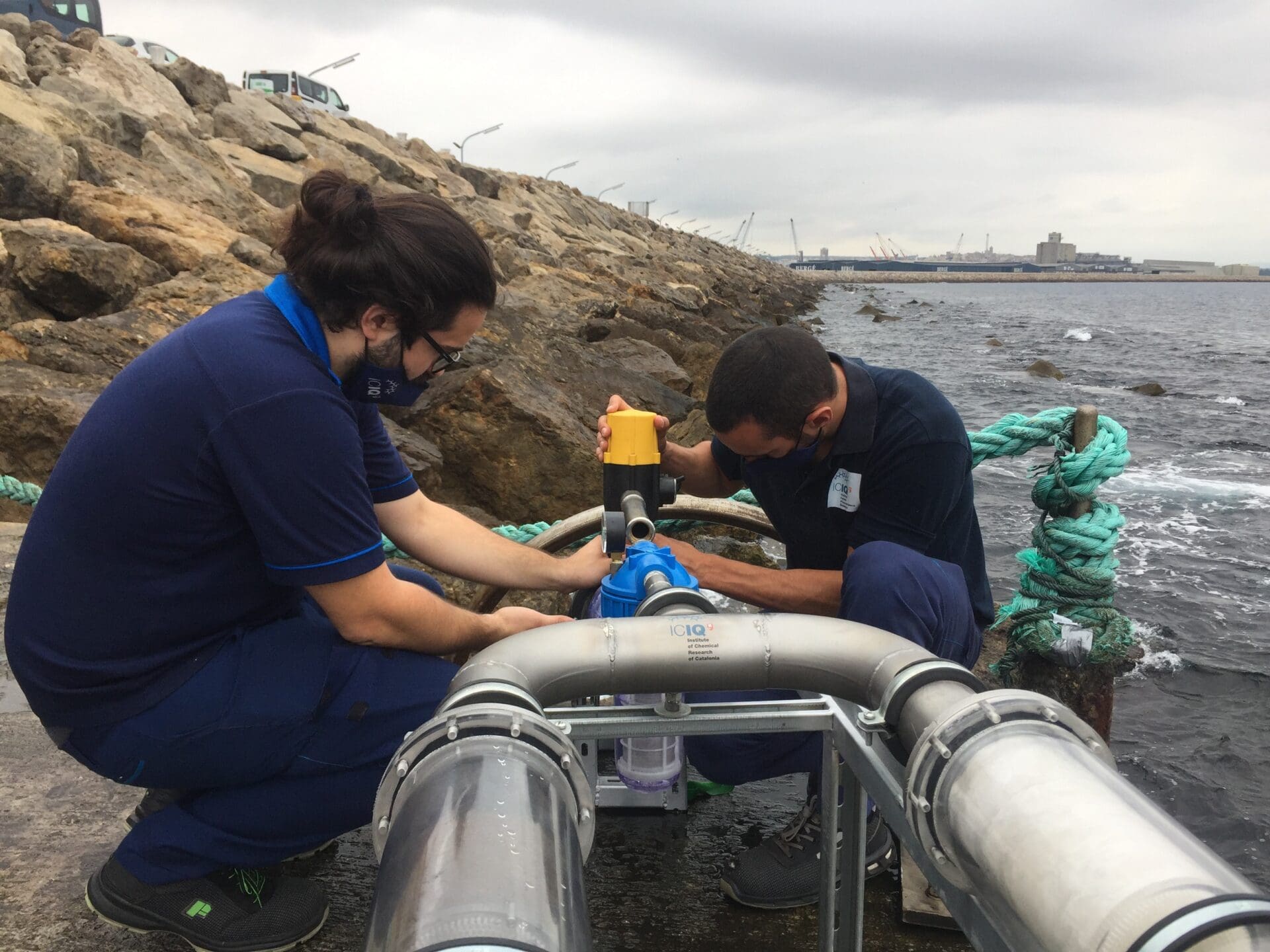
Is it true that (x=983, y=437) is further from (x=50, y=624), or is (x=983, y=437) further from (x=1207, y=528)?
(x=1207, y=528)

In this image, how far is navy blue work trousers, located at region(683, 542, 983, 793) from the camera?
245 cm

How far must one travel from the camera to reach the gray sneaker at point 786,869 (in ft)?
7.64

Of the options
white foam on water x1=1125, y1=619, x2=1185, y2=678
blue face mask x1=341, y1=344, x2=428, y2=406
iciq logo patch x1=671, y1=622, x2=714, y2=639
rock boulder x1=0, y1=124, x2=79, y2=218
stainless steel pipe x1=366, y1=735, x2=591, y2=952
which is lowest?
white foam on water x1=1125, y1=619, x2=1185, y2=678

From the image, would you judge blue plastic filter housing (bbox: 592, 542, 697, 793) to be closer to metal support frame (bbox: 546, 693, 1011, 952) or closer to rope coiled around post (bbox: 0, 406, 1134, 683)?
metal support frame (bbox: 546, 693, 1011, 952)

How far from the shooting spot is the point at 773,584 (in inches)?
116

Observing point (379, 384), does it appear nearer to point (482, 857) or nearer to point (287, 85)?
point (482, 857)

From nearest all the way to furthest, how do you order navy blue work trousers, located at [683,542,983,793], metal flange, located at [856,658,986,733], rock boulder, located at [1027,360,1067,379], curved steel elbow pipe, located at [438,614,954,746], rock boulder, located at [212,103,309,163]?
metal flange, located at [856,658,986,733]
curved steel elbow pipe, located at [438,614,954,746]
navy blue work trousers, located at [683,542,983,793]
rock boulder, located at [212,103,309,163]
rock boulder, located at [1027,360,1067,379]

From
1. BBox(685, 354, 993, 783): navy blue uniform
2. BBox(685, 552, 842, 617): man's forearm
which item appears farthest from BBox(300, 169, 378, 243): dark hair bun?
BBox(685, 354, 993, 783): navy blue uniform

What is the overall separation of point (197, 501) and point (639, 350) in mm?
8332

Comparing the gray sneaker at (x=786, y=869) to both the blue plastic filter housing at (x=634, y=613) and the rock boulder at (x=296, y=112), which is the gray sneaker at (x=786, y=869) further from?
the rock boulder at (x=296, y=112)

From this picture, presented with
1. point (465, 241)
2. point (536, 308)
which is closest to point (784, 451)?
point (465, 241)

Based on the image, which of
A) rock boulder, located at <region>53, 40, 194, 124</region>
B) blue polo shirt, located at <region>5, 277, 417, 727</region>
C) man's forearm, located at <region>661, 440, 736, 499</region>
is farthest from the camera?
rock boulder, located at <region>53, 40, 194, 124</region>

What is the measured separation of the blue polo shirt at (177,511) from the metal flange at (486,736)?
959mm

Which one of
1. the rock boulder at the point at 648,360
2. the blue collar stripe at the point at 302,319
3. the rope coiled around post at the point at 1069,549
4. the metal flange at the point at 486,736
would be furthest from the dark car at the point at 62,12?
the metal flange at the point at 486,736
